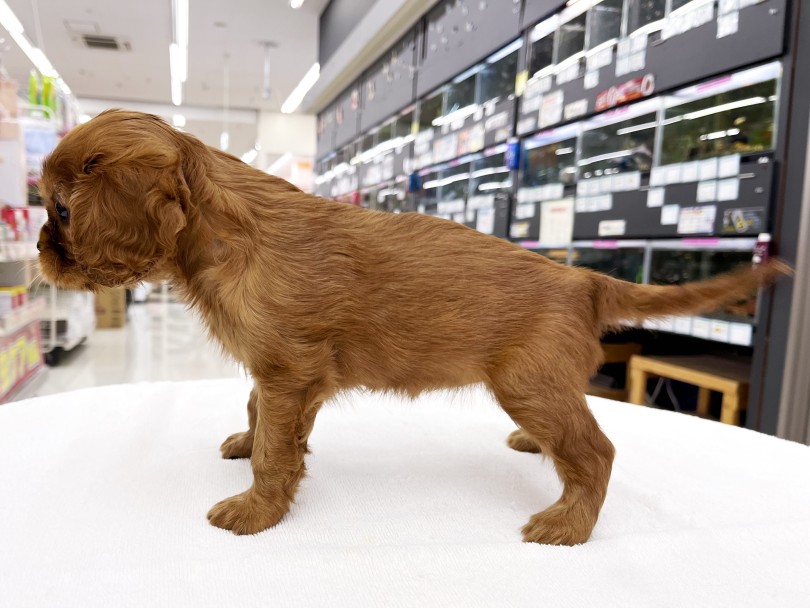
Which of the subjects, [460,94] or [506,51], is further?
[460,94]

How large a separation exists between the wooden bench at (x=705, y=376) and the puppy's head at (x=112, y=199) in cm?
204

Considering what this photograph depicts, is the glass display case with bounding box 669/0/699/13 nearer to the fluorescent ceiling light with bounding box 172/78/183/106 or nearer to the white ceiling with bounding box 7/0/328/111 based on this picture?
the white ceiling with bounding box 7/0/328/111

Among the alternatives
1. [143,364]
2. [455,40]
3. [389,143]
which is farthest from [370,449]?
[389,143]

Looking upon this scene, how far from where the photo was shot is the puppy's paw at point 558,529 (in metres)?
0.97

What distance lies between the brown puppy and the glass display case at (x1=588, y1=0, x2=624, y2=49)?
6.83ft

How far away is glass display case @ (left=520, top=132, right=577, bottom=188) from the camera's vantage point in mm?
3029

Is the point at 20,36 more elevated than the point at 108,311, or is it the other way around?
the point at 20,36

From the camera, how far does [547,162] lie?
320cm

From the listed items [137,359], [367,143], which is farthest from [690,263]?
[367,143]

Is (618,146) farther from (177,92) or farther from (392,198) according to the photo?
(177,92)

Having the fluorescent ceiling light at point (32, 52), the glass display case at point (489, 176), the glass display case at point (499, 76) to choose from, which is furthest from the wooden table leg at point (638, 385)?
the fluorescent ceiling light at point (32, 52)

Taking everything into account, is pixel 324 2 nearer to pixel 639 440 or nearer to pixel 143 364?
pixel 143 364

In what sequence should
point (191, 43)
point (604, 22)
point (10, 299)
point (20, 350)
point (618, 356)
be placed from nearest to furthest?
point (604, 22)
point (618, 356)
point (10, 299)
point (20, 350)
point (191, 43)

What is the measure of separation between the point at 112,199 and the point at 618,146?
8.02ft
